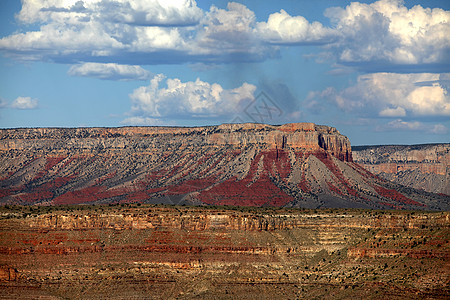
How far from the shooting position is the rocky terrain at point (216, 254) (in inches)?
4146

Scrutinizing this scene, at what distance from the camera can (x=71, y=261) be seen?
111 m

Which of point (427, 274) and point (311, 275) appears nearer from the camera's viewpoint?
point (427, 274)

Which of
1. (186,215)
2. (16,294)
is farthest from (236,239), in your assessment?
(16,294)

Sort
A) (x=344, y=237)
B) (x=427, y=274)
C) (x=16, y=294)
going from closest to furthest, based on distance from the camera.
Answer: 1. (x=427, y=274)
2. (x=16, y=294)
3. (x=344, y=237)

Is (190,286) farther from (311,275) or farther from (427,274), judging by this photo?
(427,274)

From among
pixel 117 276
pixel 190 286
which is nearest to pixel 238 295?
pixel 190 286

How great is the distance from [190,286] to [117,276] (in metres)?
7.93

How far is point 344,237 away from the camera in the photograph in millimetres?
114250

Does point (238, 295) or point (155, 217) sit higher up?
point (155, 217)

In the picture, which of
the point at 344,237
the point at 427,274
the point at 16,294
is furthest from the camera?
the point at 344,237

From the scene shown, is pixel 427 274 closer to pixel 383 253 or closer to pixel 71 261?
pixel 383 253

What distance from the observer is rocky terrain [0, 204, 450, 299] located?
105312mm

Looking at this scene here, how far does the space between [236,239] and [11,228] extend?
1010 inches

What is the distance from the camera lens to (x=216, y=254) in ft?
368
